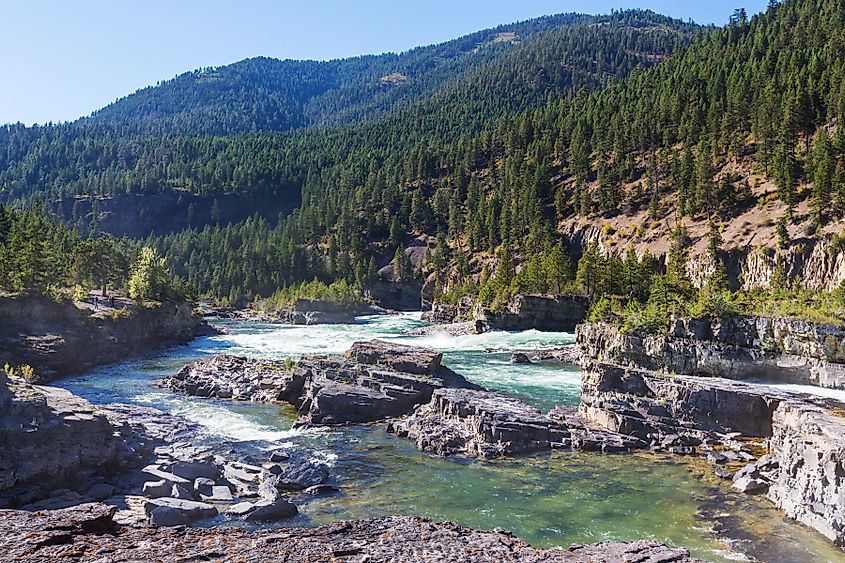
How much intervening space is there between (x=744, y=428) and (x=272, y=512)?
82.8 feet

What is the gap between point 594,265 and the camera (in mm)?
92188

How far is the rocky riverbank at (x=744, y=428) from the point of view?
22469 millimetres

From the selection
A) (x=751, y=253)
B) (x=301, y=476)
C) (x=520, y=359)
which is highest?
(x=751, y=253)

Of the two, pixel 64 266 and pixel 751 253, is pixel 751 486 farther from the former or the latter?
pixel 64 266

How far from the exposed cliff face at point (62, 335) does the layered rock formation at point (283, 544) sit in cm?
3800

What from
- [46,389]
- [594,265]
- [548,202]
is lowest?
[46,389]

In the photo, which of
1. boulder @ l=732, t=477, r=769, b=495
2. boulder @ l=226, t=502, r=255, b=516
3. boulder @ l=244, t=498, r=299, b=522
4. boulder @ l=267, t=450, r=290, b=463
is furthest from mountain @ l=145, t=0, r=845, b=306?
boulder @ l=226, t=502, r=255, b=516

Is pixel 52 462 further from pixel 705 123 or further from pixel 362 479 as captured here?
pixel 705 123

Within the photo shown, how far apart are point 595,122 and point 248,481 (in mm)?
143591

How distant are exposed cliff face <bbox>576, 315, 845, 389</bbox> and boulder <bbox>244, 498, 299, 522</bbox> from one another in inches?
1407

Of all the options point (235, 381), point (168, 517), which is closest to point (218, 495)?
point (168, 517)

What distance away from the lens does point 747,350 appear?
4706 centimetres

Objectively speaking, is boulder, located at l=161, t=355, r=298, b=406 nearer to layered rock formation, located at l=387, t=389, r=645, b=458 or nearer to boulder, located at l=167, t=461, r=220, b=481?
layered rock formation, located at l=387, t=389, r=645, b=458

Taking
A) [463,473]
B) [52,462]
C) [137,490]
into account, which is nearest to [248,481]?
[137,490]
